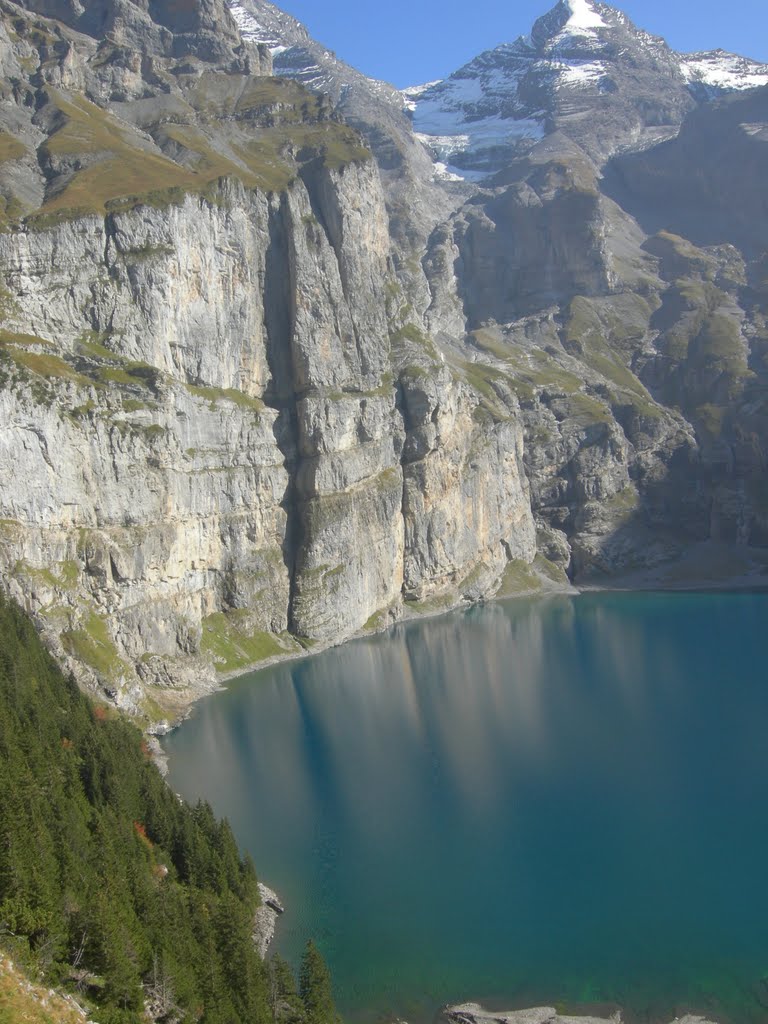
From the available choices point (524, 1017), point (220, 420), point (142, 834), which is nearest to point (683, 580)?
point (220, 420)

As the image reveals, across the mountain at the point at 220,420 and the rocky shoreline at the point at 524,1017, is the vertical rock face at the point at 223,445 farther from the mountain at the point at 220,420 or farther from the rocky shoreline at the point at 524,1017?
the rocky shoreline at the point at 524,1017

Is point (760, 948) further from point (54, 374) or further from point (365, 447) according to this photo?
point (365, 447)

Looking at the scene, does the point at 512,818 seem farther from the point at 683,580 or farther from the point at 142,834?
the point at 683,580

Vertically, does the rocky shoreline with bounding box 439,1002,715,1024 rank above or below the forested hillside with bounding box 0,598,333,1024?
below

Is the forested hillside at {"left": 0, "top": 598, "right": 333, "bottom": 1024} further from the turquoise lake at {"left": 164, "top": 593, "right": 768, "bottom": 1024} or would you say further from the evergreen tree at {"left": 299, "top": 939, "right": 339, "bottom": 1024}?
the turquoise lake at {"left": 164, "top": 593, "right": 768, "bottom": 1024}

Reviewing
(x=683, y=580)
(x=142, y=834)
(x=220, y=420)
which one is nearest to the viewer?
(x=142, y=834)

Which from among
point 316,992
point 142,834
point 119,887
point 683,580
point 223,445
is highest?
point 223,445

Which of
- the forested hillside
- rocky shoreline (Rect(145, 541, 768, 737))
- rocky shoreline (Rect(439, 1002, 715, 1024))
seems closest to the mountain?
rocky shoreline (Rect(145, 541, 768, 737))
